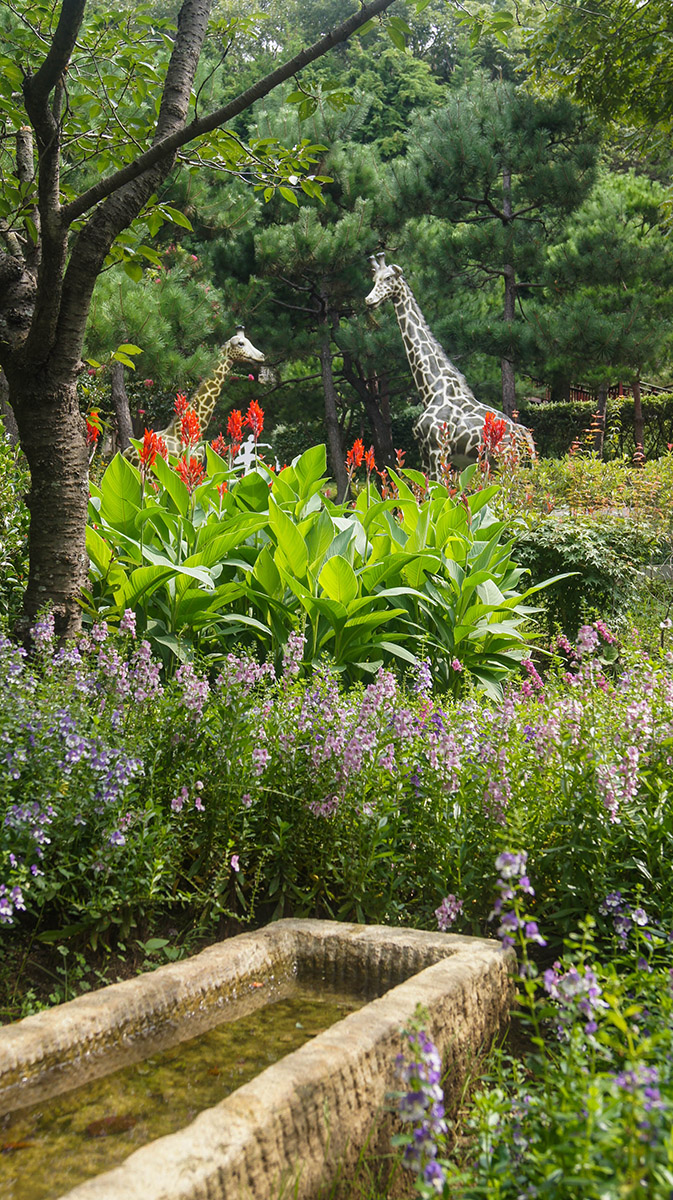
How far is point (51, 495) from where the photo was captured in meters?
3.15

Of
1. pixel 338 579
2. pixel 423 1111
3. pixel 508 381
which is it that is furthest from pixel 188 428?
pixel 508 381

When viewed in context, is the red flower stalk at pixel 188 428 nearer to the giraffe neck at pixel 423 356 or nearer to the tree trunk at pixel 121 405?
the giraffe neck at pixel 423 356

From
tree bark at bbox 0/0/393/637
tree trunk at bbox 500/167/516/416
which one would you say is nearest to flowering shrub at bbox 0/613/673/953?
tree bark at bbox 0/0/393/637

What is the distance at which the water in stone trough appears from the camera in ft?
4.59

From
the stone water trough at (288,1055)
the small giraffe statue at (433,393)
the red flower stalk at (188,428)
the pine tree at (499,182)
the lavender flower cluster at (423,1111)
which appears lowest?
the stone water trough at (288,1055)

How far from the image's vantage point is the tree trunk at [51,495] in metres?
3.12

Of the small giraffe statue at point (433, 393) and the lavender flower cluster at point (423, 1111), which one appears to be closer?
the lavender flower cluster at point (423, 1111)

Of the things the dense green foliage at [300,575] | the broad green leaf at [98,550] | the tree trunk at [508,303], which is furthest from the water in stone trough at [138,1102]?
the tree trunk at [508,303]

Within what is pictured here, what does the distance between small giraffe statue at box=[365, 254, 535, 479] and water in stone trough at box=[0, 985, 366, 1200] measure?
8953mm

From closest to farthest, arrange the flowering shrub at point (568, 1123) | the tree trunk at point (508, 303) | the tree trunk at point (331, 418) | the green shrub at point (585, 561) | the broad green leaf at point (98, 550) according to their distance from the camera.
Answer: the flowering shrub at point (568, 1123) → the broad green leaf at point (98, 550) → the green shrub at point (585, 561) → the tree trunk at point (508, 303) → the tree trunk at point (331, 418)

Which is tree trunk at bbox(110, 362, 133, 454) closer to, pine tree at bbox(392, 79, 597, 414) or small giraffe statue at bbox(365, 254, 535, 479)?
small giraffe statue at bbox(365, 254, 535, 479)

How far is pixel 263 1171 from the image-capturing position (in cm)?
129

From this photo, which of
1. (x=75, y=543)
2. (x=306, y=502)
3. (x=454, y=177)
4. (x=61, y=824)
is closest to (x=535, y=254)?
(x=454, y=177)

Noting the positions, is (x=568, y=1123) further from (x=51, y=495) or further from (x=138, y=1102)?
(x=51, y=495)
